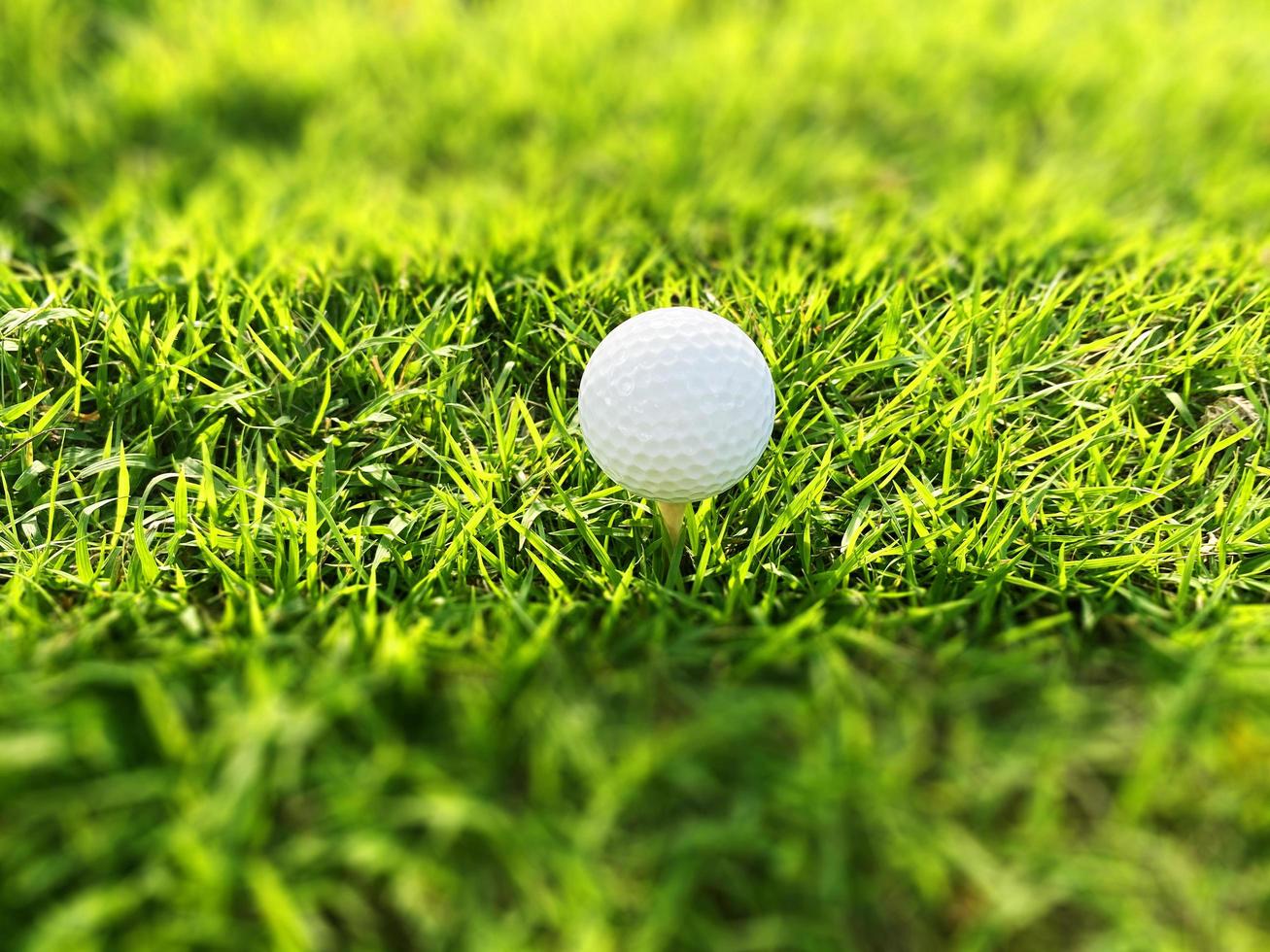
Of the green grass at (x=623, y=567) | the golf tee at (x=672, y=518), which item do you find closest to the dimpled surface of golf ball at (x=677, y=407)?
the golf tee at (x=672, y=518)

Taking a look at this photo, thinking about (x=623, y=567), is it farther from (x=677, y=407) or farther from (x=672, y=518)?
(x=677, y=407)

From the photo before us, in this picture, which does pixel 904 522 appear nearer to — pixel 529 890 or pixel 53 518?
pixel 529 890

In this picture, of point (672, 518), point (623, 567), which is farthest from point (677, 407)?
point (623, 567)

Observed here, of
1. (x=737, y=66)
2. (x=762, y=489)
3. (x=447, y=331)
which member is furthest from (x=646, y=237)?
(x=737, y=66)

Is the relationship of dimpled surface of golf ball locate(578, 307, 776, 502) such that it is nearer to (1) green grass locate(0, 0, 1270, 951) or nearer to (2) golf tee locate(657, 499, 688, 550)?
(2) golf tee locate(657, 499, 688, 550)

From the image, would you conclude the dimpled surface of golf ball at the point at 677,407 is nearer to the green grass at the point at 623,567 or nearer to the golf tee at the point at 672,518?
the golf tee at the point at 672,518

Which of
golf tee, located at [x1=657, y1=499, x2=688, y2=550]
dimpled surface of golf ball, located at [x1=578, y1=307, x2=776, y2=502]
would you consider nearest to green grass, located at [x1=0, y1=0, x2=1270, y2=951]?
golf tee, located at [x1=657, y1=499, x2=688, y2=550]
